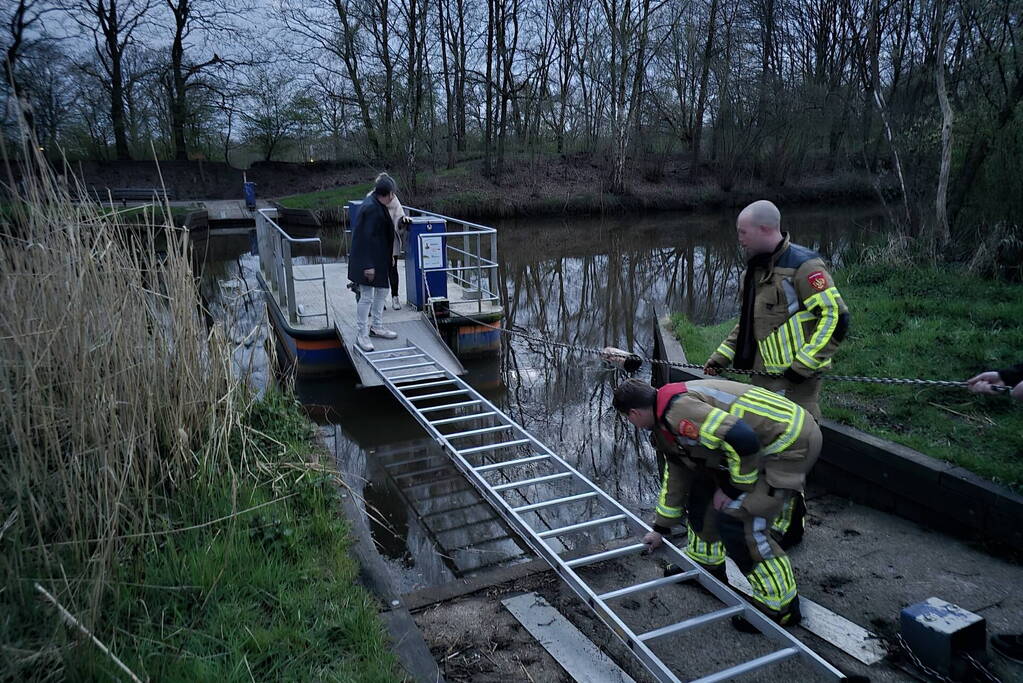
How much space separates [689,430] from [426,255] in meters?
6.52

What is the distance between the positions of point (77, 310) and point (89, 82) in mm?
32972

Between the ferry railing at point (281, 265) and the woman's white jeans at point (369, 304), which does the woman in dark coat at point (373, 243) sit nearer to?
the woman's white jeans at point (369, 304)

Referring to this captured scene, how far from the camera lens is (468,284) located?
11.1 m

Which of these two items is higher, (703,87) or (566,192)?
(703,87)

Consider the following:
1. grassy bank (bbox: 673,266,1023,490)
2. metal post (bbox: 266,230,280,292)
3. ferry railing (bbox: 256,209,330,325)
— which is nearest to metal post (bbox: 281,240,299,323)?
ferry railing (bbox: 256,209,330,325)

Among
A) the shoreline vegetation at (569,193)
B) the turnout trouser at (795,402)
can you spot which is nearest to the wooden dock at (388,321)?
the turnout trouser at (795,402)

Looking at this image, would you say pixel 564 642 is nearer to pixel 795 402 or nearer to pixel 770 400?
pixel 770 400

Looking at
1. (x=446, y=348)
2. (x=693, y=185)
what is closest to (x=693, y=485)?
(x=446, y=348)

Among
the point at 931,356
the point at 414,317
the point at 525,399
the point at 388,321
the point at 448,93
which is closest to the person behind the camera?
the point at 931,356

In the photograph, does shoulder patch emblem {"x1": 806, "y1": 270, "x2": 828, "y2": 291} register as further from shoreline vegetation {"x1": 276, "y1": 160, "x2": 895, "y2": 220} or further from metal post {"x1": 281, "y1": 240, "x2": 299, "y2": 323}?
shoreline vegetation {"x1": 276, "y1": 160, "x2": 895, "y2": 220}

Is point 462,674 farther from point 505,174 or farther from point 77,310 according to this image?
point 505,174

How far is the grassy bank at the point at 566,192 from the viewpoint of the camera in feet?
88.4

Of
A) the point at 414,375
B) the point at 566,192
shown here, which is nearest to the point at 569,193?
the point at 566,192

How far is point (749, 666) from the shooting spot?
9.39ft
